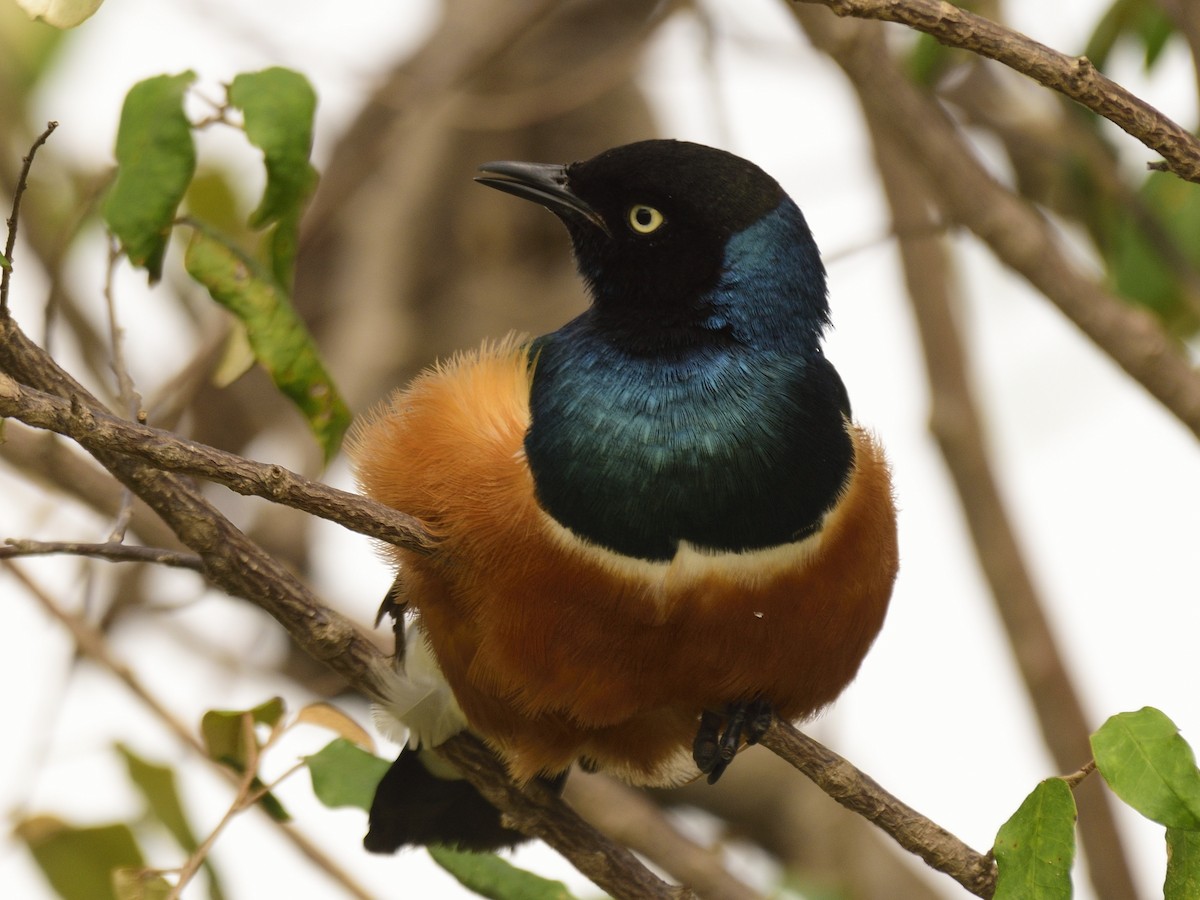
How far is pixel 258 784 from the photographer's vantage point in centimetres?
305

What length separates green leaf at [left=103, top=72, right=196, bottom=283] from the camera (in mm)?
2646

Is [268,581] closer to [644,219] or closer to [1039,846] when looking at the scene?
[644,219]

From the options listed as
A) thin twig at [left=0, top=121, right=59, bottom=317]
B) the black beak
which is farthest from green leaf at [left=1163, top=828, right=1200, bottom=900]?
thin twig at [left=0, top=121, right=59, bottom=317]

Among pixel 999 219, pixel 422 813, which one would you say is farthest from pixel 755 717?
pixel 999 219

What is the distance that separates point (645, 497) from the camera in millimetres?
2959

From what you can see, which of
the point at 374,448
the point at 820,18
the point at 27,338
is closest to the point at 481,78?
the point at 820,18

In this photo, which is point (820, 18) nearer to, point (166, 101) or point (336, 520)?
point (166, 101)

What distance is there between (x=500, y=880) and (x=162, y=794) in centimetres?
78

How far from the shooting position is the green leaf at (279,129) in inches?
105

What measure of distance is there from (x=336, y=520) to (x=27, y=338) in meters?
0.60

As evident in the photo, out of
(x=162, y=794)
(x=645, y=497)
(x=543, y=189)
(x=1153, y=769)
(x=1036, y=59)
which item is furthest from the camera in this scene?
(x=543, y=189)

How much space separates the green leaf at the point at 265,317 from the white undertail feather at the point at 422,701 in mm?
784

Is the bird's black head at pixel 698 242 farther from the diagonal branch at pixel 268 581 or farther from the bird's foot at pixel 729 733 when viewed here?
the diagonal branch at pixel 268 581

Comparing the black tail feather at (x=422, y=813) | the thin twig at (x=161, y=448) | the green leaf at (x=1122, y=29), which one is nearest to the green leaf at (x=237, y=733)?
the black tail feather at (x=422, y=813)
